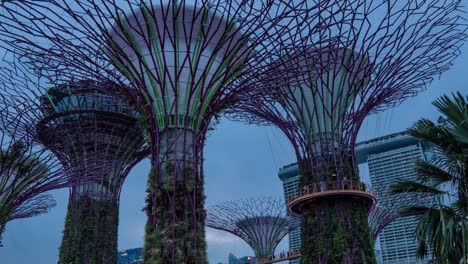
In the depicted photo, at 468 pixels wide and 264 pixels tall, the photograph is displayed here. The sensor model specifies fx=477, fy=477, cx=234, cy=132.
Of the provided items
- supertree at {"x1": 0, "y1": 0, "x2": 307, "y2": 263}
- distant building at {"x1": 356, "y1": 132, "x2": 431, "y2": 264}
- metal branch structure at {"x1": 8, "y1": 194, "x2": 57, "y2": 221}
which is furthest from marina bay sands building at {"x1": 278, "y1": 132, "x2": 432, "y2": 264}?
supertree at {"x1": 0, "y1": 0, "x2": 307, "y2": 263}

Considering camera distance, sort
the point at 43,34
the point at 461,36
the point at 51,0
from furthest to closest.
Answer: the point at 461,36 < the point at 43,34 < the point at 51,0

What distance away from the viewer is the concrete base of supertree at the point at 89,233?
95.4ft

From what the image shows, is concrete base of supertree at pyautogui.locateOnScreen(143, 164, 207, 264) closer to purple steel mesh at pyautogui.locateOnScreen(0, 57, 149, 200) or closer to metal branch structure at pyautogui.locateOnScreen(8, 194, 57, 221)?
purple steel mesh at pyautogui.locateOnScreen(0, 57, 149, 200)

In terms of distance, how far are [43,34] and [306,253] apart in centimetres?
1638

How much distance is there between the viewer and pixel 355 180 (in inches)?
971

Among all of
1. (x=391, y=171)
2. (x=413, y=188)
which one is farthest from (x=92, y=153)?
(x=391, y=171)

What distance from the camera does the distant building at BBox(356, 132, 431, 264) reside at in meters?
69.9

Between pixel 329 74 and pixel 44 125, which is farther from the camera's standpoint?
pixel 44 125

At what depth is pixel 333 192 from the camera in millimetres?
23344

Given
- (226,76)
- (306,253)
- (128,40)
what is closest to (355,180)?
(306,253)

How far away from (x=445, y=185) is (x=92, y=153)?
74.1ft

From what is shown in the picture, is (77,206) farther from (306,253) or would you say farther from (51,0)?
(51,0)

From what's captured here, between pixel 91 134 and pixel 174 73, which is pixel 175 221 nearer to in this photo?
pixel 174 73

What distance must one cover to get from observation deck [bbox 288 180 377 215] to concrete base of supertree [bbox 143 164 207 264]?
9.46 m
